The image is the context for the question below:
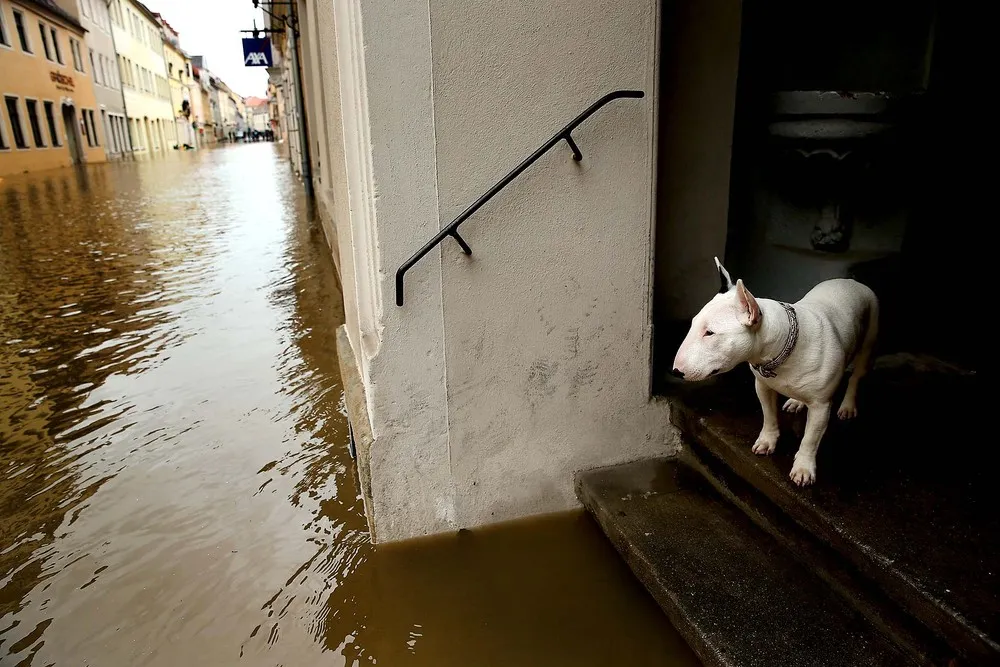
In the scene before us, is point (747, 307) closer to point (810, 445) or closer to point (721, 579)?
point (810, 445)

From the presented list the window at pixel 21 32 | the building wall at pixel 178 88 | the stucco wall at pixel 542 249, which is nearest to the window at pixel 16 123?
the window at pixel 21 32

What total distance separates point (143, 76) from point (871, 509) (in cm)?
6471

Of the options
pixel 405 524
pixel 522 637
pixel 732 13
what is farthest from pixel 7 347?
pixel 732 13

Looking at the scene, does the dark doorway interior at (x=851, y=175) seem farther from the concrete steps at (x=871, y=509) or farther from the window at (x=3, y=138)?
the window at (x=3, y=138)

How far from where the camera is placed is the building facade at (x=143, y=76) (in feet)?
158

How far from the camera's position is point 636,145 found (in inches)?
127

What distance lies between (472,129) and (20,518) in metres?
3.28

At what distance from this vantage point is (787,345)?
2658 mm

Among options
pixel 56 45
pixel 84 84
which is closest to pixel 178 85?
pixel 84 84

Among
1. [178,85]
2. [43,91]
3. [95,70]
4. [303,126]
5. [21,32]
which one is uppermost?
[178,85]

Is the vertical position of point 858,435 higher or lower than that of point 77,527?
higher

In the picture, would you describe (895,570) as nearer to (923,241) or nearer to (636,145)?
(636,145)

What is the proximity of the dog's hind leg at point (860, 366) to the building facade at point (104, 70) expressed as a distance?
45.0 metres

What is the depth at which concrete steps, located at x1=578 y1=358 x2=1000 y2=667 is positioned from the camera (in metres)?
2.20
